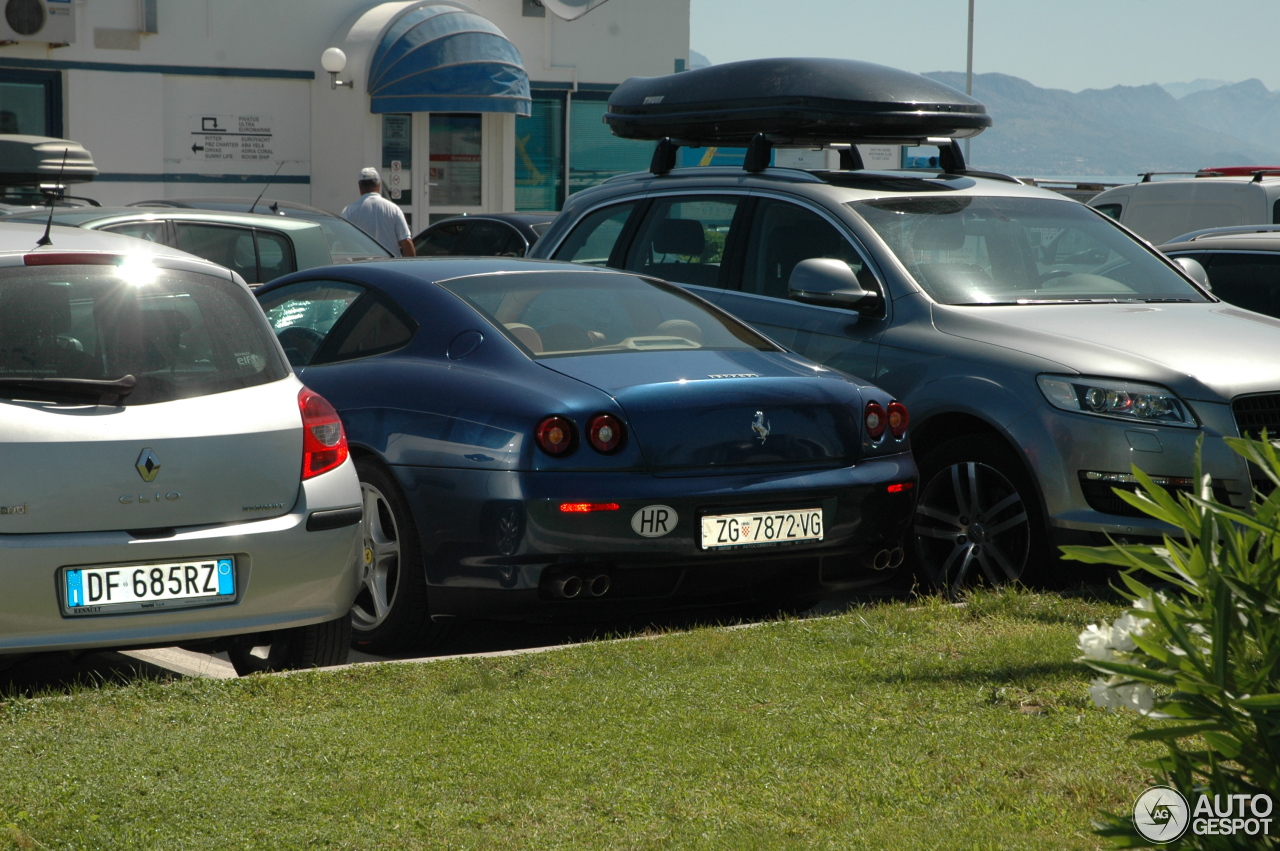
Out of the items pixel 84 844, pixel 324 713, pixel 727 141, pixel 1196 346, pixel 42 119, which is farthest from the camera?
pixel 42 119

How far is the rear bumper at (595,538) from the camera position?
17.0 feet

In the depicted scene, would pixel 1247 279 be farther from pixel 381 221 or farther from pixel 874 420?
pixel 381 221

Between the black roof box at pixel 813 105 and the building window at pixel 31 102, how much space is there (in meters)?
16.5

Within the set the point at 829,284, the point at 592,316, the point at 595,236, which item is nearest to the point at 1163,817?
the point at 592,316

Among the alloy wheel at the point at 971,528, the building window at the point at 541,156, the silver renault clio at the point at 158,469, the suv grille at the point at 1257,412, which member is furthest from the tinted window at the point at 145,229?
the building window at the point at 541,156

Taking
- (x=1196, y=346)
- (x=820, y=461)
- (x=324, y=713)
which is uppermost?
(x=1196, y=346)

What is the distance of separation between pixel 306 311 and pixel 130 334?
2159 millimetres

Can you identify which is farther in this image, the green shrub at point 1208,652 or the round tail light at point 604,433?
the round tail light at point 604,433

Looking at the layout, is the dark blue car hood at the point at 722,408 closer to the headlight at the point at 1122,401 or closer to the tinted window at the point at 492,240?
the headlight at the point at 1122,401

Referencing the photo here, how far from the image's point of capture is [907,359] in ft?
21.7

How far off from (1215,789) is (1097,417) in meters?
4.00

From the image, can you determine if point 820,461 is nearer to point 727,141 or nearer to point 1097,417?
point 1097,417

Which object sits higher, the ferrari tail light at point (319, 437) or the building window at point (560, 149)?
the building window at point (560, 149)

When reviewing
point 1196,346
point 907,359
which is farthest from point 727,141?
point 1196,346
